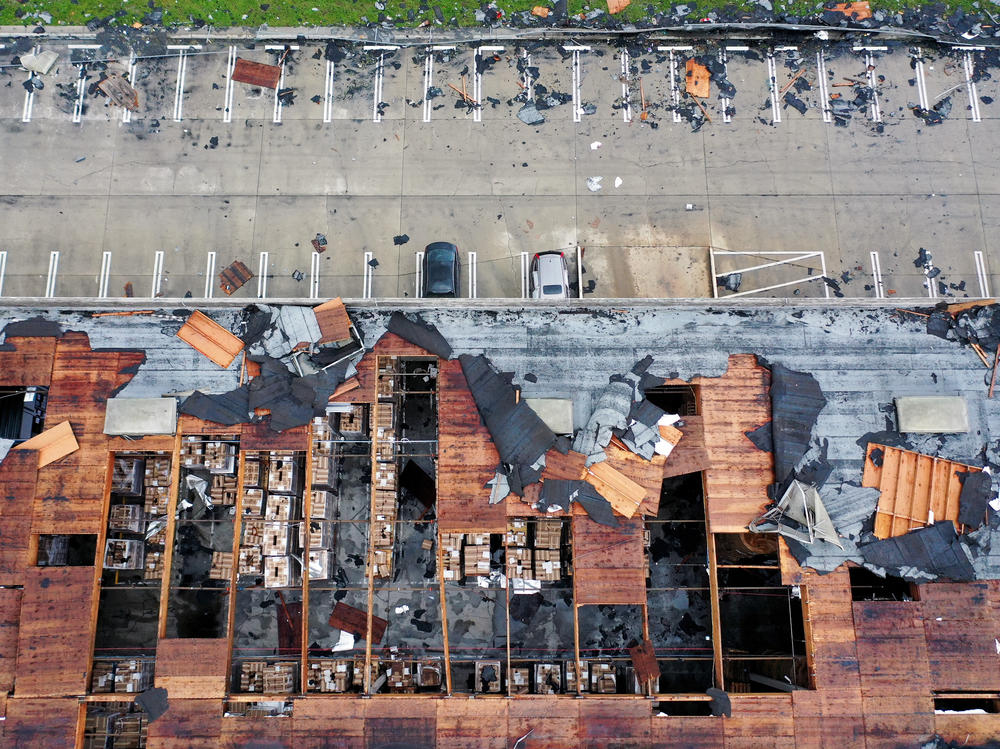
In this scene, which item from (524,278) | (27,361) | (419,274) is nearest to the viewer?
(27,361)

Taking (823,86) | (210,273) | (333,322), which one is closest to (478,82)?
(333,322)

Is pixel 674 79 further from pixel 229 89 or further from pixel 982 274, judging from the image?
pixel 229 89

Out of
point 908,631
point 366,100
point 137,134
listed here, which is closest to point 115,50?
point 137,134

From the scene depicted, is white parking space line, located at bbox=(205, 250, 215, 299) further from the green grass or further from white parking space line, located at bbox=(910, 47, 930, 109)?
white parking space line, located at bbox=(910, 47, 930, 109)

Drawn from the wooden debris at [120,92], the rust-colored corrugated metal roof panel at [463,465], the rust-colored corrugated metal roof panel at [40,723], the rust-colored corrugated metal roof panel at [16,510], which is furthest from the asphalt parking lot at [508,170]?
the rust-colored corrugated metal roof panel at [40,723]

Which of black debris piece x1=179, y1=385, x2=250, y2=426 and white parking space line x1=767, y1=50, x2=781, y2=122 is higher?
white parking space line x1=767, y1=50, x2=781, y2=122

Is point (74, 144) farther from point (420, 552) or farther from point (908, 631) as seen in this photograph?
point (908, 631)

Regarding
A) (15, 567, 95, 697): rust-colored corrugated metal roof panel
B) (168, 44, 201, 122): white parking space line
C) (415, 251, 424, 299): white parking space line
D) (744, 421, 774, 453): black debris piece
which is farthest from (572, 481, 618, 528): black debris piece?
(168, 44, 201, 122): white parking space line
